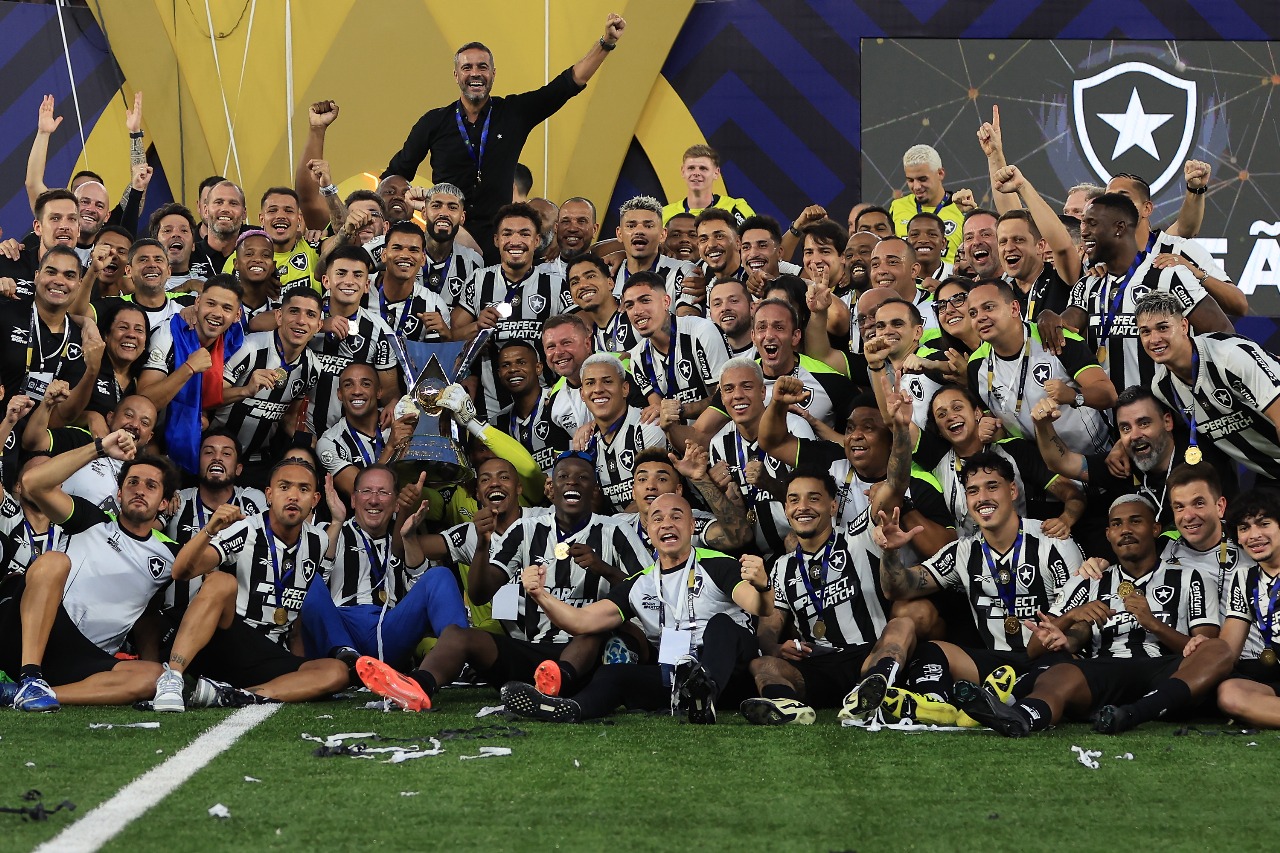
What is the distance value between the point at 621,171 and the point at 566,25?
1.09 metres

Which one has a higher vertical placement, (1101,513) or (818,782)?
(1101,513)

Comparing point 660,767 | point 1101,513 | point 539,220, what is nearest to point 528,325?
point 539,220

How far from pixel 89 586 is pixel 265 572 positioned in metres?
0.71

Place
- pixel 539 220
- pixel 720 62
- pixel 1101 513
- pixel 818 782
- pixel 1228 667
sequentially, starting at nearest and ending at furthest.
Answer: pixel 818 782
pixel 1228 667
pixel 1101 513
pixel 539 220
pixel 720 62

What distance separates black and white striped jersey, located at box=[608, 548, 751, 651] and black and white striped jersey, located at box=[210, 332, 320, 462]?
6.90 ft

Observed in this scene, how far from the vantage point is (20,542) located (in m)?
6.36

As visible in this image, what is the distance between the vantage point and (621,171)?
11.0 m

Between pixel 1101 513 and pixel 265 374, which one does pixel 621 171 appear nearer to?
pixel 265 374

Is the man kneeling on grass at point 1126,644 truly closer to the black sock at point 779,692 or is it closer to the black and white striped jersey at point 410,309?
the black sock at point 779,692

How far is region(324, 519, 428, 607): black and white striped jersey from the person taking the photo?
6.75 meters

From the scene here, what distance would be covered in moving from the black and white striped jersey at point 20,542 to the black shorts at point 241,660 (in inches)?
29.6

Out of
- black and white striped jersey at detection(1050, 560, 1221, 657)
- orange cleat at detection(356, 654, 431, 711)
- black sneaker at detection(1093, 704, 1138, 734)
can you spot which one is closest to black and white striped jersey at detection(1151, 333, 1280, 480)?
black and white striped jersey at detection(1050, 560, 1221, 657)

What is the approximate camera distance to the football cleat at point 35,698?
18.7ft

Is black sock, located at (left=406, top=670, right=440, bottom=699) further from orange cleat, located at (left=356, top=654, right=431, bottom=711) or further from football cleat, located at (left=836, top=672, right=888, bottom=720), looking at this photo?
football cleat, located at (left=836, top=672, right=888, bottom=720)
